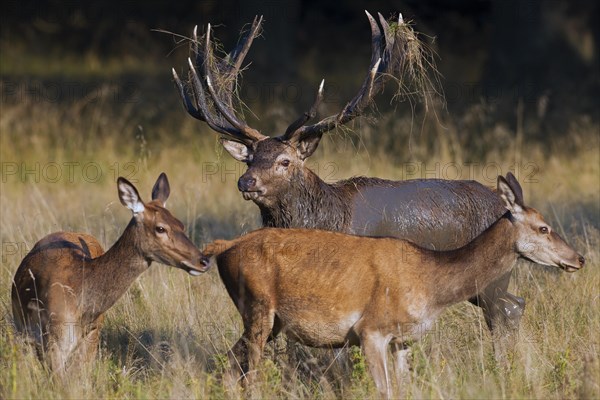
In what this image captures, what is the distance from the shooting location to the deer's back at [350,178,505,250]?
8344mm

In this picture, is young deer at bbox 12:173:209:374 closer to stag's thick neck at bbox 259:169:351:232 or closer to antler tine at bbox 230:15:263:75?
stag's thick neck at bbox 259:169:351:232

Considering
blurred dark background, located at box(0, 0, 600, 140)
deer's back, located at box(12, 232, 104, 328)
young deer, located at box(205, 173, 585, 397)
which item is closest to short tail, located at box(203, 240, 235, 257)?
young deer, located at box(205, 173, 585, 397)

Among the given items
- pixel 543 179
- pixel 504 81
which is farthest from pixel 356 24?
pixel 543 179

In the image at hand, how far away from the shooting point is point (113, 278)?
694cm

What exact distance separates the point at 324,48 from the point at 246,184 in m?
18.4

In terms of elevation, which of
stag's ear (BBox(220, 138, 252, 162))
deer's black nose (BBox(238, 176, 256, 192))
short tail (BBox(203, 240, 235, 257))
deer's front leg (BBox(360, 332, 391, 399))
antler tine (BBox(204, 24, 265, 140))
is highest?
antler tine (BBox(204, 24, 265, 140))

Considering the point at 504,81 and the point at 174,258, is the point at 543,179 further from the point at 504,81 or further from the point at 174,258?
the point at 174,258

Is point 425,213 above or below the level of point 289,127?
below

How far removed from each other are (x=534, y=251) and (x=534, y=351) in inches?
31.9

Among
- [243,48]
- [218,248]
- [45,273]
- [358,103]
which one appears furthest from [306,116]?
[45,273]

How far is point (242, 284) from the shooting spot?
22.0 feet

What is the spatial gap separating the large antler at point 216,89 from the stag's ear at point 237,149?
0.05 m

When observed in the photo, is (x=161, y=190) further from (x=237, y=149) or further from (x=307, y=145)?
(x=307, y=145)

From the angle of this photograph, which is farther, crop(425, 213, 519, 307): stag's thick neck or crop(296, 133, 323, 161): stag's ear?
crop(296, 133, 323, 161): stag's ear
